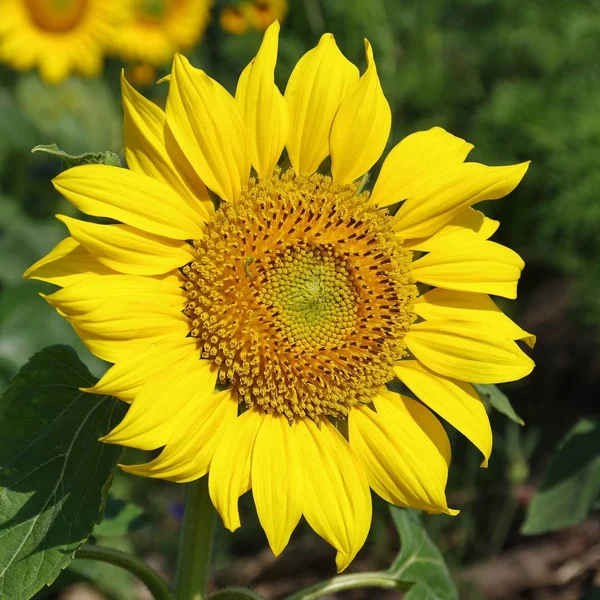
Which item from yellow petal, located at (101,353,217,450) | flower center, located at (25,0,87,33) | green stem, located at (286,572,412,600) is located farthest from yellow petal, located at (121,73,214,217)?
flower center, located at (25,0,87,33)

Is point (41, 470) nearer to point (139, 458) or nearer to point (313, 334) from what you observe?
point (313, 334)

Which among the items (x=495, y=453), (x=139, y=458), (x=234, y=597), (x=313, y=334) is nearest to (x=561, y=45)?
(x=495, y=453)

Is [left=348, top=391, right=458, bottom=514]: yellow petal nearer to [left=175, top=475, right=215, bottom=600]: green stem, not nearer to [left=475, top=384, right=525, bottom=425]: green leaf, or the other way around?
[left=475, top=384, right=525, bottom=425]: green leaf

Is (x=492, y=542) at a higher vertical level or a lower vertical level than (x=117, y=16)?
lower

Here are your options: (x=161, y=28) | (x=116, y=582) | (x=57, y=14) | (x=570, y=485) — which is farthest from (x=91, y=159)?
(x=161, y=28)

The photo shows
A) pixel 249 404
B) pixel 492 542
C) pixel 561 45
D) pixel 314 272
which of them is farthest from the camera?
pixel 561 45

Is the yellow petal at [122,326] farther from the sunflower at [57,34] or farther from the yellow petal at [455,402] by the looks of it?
the sunflower at [57,34]

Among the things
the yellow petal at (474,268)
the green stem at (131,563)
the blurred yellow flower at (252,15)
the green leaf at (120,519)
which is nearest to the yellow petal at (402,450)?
the yellow petal at (474,268)
